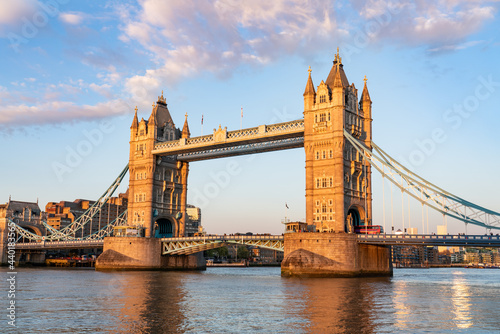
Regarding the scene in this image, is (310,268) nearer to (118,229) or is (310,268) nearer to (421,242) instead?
(421,242)

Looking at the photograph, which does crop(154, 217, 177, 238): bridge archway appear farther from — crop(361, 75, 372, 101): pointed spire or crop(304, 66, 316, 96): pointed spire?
crop(361, 75, 372, 101): pointed spire

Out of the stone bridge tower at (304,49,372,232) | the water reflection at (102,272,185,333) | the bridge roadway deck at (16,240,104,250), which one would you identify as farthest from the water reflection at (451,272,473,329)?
the bridge roadway deck at (16,240,104,250)

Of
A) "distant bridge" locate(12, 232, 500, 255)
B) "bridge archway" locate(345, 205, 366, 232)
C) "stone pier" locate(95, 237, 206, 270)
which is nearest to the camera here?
"distant bridge" locate(12, 232, 500, 255)

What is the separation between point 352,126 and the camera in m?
80.3

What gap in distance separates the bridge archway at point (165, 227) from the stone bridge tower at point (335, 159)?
36638mm

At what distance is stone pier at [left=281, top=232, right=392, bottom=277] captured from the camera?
71.2 metres

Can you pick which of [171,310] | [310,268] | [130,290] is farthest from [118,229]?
[171,310]

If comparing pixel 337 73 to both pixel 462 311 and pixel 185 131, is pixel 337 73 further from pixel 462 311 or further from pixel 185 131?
pixel 462 311

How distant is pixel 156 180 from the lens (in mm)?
103000

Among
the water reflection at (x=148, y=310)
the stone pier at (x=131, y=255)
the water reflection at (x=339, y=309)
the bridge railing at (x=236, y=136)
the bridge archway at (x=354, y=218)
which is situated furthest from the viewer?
the stone pier at (x=131, y=255)

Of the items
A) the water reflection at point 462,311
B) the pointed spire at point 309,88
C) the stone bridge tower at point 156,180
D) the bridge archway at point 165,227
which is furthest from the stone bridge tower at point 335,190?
the bridge archway at point 165,227

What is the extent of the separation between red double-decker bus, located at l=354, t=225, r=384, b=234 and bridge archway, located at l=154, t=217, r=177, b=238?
41245 millimetres

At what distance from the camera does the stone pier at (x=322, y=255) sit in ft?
234

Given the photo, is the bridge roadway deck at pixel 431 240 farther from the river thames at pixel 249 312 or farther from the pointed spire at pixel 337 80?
the pointed spire at pixel 337 80
